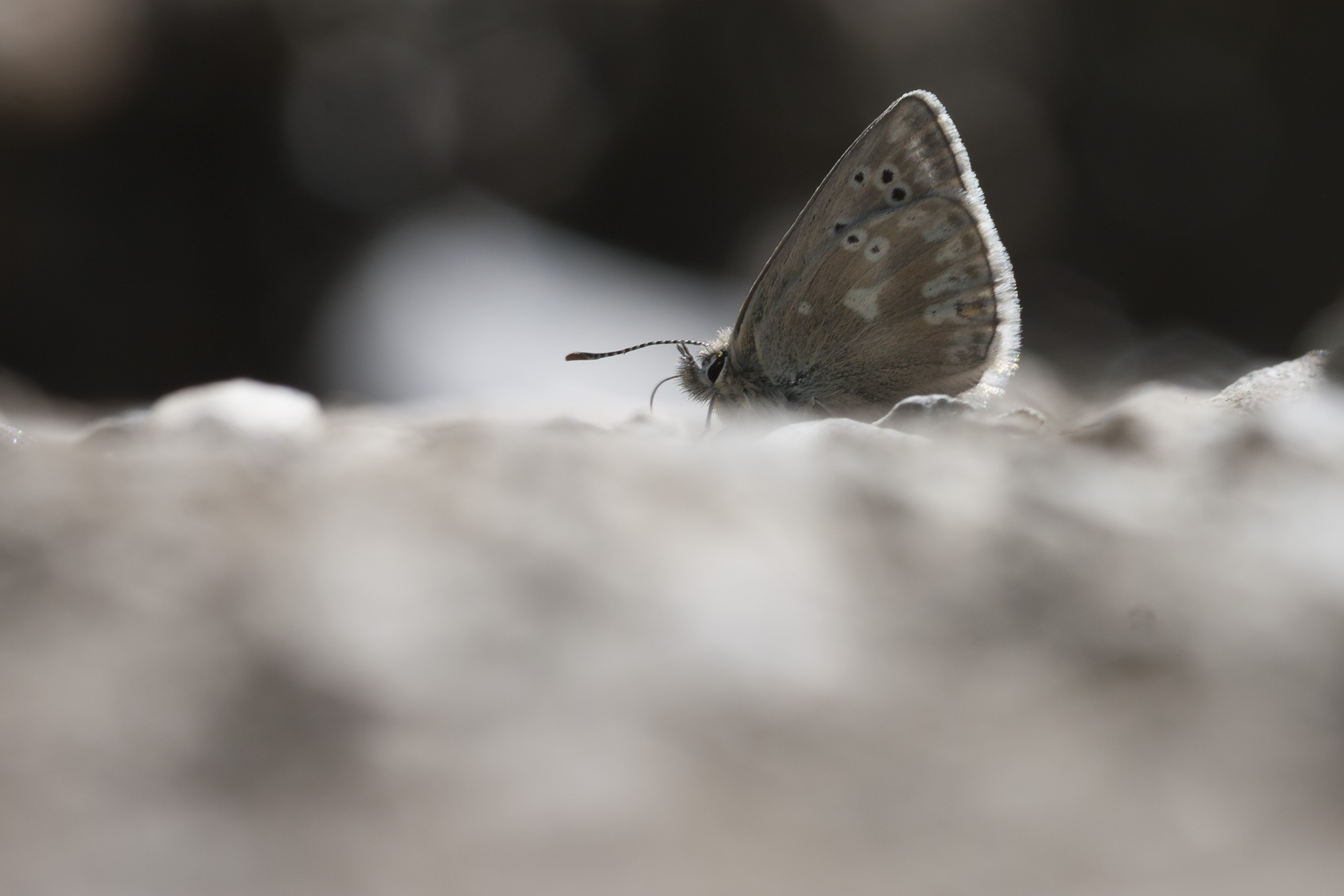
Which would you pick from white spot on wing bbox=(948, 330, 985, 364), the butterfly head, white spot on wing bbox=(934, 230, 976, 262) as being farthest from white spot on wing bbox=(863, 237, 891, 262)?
the butterfly head

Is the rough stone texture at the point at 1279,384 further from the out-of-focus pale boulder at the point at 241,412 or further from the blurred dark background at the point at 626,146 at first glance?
the blurred dark background at the point at 626,146

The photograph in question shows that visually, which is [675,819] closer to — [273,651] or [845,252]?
[273,651]

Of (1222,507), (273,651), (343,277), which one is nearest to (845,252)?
(1222,507)

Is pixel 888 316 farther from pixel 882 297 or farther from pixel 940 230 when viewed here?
pixel 940 230

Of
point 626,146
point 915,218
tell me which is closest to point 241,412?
point 915,218

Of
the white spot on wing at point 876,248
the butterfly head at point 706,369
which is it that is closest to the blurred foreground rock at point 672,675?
the white spot on wing at point 876,248

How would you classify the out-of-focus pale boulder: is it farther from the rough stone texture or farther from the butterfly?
the rough stone texture
